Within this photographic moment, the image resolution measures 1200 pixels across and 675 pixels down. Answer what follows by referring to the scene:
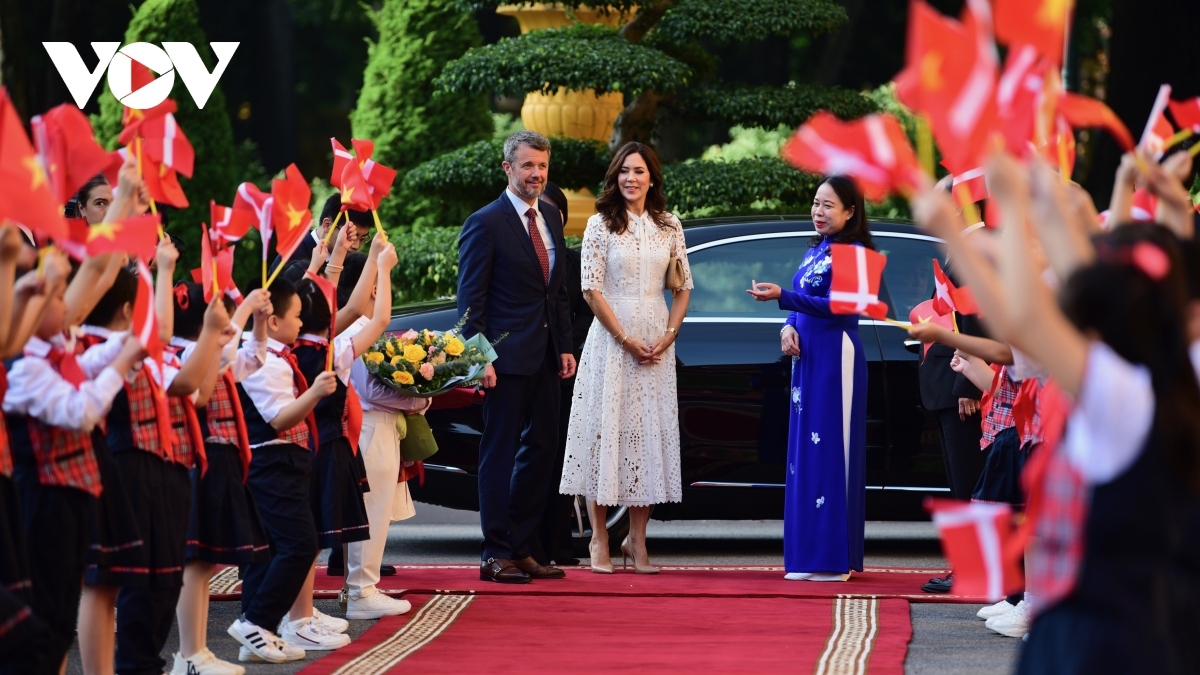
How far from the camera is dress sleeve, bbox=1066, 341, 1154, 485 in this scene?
9.37 ft

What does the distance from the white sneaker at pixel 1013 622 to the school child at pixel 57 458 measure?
10.5 feet

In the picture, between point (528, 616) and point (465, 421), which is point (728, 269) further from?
point (528, 616)

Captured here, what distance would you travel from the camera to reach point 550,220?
293 inches

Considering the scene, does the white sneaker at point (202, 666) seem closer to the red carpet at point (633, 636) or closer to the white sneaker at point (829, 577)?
the red carpet at point (633, 636)

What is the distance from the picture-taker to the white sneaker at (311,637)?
562 cm

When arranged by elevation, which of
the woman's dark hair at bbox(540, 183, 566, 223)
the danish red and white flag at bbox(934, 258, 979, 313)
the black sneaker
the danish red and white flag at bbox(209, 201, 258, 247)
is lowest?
the black sneaker

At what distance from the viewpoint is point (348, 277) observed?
670 cm

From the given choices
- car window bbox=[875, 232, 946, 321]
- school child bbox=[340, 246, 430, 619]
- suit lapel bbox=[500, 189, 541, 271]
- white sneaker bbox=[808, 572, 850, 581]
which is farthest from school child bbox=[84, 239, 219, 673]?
car window bbox=[875, 232, 946, 321]

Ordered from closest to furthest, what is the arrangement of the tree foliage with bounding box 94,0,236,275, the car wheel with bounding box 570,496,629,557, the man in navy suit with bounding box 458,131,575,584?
the man in navy suit with bounding box 458,131,575,584 < the car wheel with bounding box 570,496,629,557 < the tree foliage with bounding box 94,0,236,275

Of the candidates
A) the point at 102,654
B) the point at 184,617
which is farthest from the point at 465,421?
the point at 102,654

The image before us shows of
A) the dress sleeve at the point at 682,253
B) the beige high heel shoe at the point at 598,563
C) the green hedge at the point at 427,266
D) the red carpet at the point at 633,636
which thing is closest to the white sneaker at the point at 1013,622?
the red carpet at the point at 633,636

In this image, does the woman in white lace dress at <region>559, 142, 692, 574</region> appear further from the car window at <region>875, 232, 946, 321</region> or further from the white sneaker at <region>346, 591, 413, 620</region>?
the white sneaker at <region>346, 591, 413, 620</region>

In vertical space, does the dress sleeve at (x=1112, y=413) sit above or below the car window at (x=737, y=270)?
below

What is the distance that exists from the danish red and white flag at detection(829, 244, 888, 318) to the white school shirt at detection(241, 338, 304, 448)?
73.5 inches
